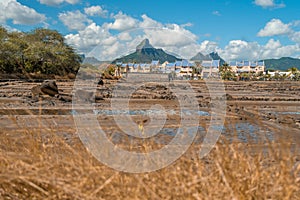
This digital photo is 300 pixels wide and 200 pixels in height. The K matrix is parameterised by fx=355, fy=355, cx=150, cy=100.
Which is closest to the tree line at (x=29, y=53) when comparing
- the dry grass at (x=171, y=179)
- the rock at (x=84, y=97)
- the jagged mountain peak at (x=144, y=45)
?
the rock at (x=84, y=97)

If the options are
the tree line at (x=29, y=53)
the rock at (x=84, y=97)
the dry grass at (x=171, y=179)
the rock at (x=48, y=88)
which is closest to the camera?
the dry grass at (x=171, y=179)

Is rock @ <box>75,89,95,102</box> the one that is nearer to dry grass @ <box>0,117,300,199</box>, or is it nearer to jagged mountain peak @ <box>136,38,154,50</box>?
jagged mountain peak @ <box>136,38,154,50</box>

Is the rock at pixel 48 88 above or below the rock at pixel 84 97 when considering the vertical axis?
above

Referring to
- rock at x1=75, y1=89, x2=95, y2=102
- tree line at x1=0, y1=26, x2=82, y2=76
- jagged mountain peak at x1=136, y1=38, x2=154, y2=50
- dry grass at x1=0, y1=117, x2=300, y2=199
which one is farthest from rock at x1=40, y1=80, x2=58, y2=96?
tree line at x1=0, y1=26, x2=82, y2=76

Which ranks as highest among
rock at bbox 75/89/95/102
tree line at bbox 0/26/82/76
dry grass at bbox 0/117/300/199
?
tree line at bbox 0/26/82/76

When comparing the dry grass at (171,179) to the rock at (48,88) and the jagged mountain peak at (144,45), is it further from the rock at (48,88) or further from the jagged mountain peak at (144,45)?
the rock at (48,88)

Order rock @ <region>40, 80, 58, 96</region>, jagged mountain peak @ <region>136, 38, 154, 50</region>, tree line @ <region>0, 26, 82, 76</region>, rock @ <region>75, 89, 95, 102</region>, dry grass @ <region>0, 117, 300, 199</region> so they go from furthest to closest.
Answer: tree line @ <region>0, 26, 82, 76</region>, rock @ <region>40, 80, 58, 96</region>, rock @ <region>75, 89, 95, 102</region>, jagged mountain peak @ <region>136, 38, 154, 50</region>, dry grass @ <region>0, 117, 300, 199</region>

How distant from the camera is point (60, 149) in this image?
396 cm

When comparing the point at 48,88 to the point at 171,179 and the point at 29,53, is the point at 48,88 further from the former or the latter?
the point at 29,53

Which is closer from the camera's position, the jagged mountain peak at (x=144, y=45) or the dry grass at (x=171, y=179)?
the dry grass at (x=171, y=179)

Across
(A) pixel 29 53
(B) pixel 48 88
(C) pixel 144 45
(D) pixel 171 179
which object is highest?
(A) pixel 29 53

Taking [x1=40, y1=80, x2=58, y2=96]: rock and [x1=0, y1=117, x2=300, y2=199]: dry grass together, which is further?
[x1=40, y1=80, x2=58, y2=96]: rock

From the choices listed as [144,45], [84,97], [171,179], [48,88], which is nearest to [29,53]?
[48,88]

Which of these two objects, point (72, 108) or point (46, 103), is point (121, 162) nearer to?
point (72, 108)
